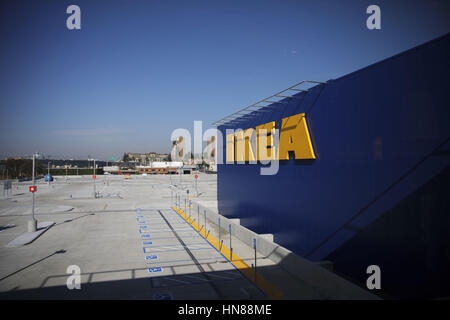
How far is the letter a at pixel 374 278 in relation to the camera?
9.32 metres

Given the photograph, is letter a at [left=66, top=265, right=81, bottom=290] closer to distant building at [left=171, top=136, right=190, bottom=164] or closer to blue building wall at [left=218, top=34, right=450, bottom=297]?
blue building wall at [left=218, top=34, right=450, bottom=297]

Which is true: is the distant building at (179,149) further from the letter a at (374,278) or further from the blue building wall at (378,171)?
the letter a at (374,278)

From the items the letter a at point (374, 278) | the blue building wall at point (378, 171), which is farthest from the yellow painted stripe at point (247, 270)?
the letter a at point (374, 278)

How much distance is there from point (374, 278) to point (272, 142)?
817cm

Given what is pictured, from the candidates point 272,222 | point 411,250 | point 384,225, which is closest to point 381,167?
point 384,225

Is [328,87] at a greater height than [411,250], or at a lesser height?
greater

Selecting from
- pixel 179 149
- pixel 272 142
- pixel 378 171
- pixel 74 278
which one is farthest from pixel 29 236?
pixel 179 149

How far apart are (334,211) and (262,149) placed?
631 centimetres

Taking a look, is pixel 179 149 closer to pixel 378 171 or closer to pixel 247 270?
pixel 247 270

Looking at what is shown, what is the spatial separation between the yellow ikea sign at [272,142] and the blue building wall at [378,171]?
1.31 ft

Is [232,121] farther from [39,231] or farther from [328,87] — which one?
[39,231]

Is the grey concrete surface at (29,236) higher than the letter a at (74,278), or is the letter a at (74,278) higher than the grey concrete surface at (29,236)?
the letter a at (74,278)

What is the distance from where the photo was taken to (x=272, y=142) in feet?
51.5
